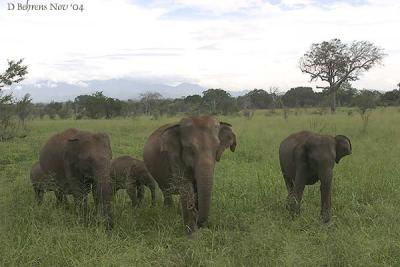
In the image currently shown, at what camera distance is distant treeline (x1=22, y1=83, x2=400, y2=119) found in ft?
143

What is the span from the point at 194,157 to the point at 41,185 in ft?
10.3

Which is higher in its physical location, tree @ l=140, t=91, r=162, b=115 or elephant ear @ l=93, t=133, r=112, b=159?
tree @ l=140, t=91, r=162, b=115

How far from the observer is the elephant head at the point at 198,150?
579 cm

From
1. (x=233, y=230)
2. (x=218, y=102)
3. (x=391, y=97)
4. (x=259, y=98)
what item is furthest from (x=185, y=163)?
(x=259, y=98)

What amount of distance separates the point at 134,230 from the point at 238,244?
61.2 inches

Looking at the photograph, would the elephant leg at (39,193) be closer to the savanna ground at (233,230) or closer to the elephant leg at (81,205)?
the savanna ground at (233,230)

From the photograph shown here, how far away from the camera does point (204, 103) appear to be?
48.0m

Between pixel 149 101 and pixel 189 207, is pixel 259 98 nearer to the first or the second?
pixel 149 101

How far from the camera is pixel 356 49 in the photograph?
47.2m

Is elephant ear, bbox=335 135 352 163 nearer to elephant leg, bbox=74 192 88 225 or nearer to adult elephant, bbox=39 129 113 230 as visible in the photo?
adult elephant, bbox=39 129 113 230

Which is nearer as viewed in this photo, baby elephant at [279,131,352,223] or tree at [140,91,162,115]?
baby elephant at [279,131,352,223]

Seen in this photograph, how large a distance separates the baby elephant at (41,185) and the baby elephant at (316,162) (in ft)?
11.6

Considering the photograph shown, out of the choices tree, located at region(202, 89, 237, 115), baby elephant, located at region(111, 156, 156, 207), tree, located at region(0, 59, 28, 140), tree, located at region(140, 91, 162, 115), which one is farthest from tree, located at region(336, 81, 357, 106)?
baby elephant, located at region(111, 156, 156, 207)

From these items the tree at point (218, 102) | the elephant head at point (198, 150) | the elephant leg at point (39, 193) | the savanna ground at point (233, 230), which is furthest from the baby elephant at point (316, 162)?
the tree at point (218, 102)
